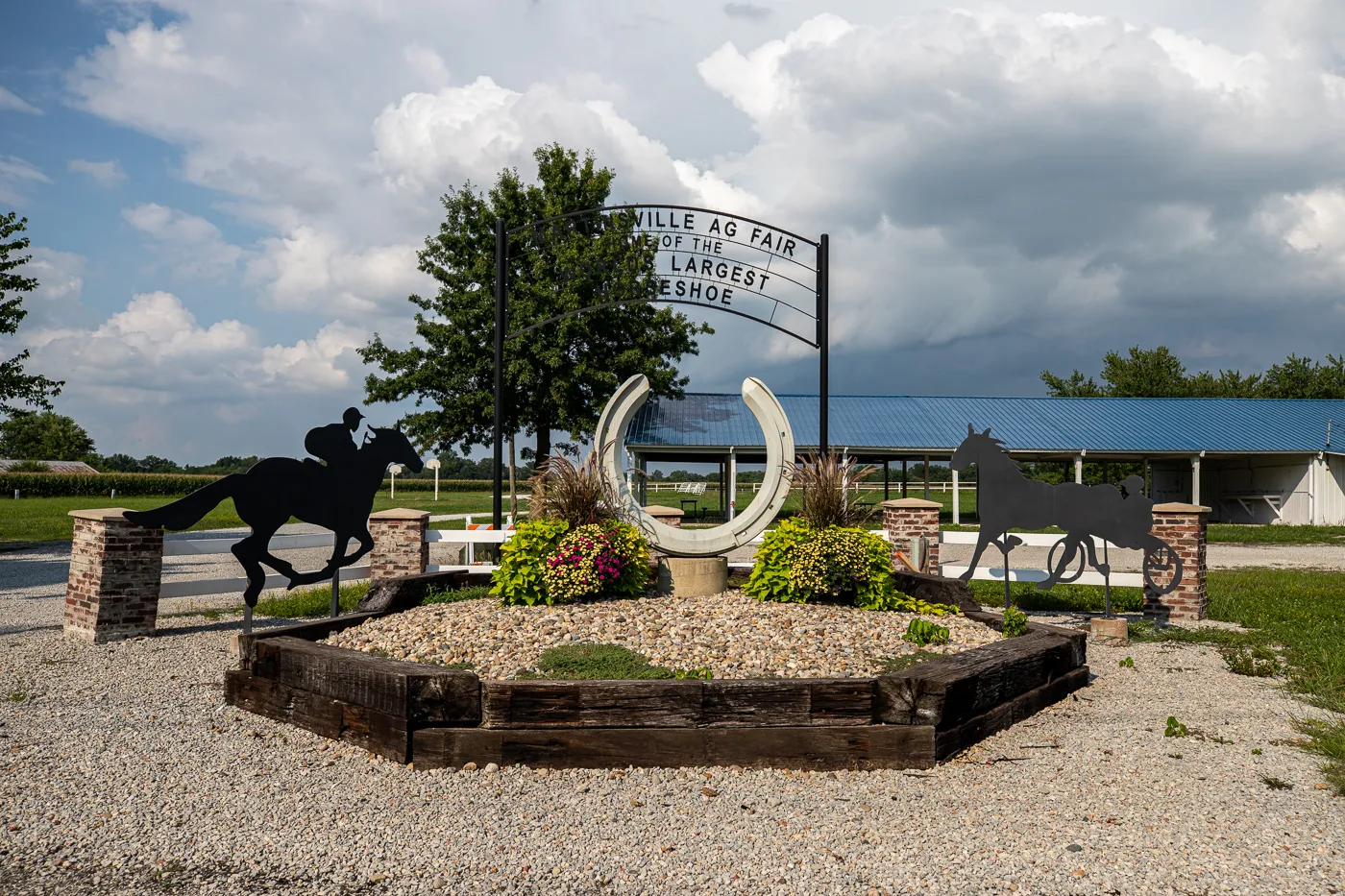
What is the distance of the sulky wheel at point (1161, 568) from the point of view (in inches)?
340

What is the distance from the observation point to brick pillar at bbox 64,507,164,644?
7.57 metres

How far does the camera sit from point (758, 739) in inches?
173

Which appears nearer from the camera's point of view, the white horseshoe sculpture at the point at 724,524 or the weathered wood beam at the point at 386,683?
the weathered wood beam at the point at 386,683

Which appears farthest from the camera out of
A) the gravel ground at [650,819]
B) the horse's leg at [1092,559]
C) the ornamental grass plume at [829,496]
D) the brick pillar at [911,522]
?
the brick pillar at [911,522]

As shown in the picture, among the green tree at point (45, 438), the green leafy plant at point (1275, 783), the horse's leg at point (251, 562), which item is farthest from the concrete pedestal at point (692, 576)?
the green tree at point (45, 438)

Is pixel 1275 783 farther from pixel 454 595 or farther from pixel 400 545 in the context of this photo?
pixel 400 545

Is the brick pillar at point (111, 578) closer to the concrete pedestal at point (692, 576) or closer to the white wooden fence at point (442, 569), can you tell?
the white wooden fence at point (442, 569)

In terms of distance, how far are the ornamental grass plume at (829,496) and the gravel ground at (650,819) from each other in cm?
270

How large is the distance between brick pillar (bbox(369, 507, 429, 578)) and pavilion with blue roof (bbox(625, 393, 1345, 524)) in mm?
14293

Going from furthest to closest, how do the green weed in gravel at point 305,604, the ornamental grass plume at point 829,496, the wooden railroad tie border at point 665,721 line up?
the green weed in gravel at point 305,604
the ornamental grass plume at point 829,496
the wooden railroad tie border at point 665,721

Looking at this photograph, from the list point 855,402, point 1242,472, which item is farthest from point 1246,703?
point 1242,472

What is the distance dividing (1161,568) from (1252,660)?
1731mm

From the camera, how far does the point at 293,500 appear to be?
23.3 feet

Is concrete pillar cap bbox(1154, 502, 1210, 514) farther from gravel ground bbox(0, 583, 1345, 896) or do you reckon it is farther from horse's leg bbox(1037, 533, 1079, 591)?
gravel ground bbox(0, 583, 1345, 896)
